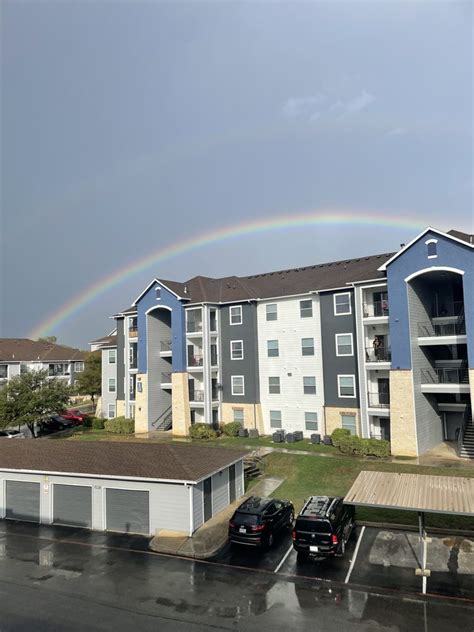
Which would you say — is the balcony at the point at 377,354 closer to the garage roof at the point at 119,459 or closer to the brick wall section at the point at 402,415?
the brick wall section at the point at 402,415

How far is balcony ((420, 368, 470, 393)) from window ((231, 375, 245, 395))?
15.8 metres

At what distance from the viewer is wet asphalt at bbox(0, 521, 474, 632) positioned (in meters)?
12.2

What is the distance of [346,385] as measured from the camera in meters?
35.6

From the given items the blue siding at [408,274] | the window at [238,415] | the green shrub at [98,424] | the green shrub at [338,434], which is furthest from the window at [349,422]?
the green shrub at [98,424]

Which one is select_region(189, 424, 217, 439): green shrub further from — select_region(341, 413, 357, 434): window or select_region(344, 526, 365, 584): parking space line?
select_region(344, 526, 365, 584): parking space line

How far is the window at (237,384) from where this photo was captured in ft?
134

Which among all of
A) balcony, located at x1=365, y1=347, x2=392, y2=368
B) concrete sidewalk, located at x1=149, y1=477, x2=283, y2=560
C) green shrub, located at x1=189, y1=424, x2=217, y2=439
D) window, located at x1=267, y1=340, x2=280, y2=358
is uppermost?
window, located at x1=267, y1=340, x2=280, y2=358

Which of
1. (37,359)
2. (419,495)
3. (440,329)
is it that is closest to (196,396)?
(440,329)

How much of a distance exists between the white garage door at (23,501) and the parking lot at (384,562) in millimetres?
10458

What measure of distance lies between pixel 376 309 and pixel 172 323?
18218mm

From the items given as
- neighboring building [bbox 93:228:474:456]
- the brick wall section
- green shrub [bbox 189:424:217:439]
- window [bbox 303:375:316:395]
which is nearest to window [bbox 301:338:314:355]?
neighboring building [bbox 93:228:474:456]

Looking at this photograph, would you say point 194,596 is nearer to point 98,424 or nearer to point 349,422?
point 349,422

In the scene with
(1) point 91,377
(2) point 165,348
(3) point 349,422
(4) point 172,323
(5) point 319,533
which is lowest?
(5) point 319,533

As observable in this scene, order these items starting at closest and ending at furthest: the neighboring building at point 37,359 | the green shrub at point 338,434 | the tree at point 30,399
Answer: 1. the green shrub at point 338,434
2. the tree at point 30,399
3. the neighboring building at point 37,359
